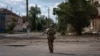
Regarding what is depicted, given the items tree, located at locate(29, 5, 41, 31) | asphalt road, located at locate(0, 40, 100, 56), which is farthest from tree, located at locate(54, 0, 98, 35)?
tree, located at locate(29, 5, 41, 31)

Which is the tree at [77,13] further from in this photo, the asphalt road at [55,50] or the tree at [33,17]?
the tree at [33,17]

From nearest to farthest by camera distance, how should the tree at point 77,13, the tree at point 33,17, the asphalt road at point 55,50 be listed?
the asphalt road at point 55,50, the tree at point 77,13, the tree at point 33,17

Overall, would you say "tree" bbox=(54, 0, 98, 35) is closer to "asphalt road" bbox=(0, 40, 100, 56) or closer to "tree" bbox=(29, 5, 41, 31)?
"asphalt road" bbox=(0, 40, 100, 56)

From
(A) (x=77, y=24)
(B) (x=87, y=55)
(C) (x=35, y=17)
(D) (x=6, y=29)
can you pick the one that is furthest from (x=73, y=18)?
A: (C) (x=35, y=17)

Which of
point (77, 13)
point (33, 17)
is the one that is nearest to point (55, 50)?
point (77, 13)

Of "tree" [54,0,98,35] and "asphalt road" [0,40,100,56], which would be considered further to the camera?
"tree" [54,0,98,35]

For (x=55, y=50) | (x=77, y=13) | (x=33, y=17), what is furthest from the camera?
(x=33, y=17)

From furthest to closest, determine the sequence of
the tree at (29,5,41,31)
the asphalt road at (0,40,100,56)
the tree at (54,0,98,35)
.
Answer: the tree at (29,5,41,31)
the tree at (54,0,98,35)
the asphalt road at (0,40,100,56)

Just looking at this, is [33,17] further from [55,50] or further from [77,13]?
[55,50]

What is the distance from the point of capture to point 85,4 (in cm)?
6053

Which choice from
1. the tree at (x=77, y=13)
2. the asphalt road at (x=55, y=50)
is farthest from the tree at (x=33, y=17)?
the asphalt road at (x=55, y=50)

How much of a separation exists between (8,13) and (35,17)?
4013cm

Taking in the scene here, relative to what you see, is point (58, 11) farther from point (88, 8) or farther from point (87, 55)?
point (87, 55)

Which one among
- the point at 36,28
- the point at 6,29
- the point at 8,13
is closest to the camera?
the point at 6,29
